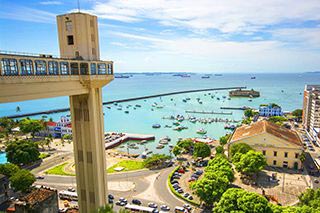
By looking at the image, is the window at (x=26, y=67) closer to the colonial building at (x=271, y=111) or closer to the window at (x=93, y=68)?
the window at (x=93, y=68)

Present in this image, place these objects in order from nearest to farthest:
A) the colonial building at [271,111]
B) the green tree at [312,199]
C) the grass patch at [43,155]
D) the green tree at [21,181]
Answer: the green tree at [312,199] → the green tree at [21,181] → the grass patch at [43,155] → the colonial building at [271,111]

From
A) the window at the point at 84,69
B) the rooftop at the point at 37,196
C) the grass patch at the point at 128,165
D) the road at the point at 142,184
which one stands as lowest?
the grass patch at the point at 128,165

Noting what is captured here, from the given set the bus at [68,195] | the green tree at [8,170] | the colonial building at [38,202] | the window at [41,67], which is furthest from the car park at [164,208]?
the window at [41,67]

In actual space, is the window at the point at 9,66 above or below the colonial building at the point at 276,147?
above

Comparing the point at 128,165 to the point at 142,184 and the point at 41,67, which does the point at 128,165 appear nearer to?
the point at 142,184

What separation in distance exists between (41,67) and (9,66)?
1.47 meters

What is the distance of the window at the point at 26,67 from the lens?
9953 mm

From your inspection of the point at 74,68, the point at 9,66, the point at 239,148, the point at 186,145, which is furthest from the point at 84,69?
the point at 186,145

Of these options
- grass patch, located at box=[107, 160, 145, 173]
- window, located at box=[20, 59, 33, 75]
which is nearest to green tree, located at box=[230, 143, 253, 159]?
grass patch, located at box=[107, 160, 145, 173]

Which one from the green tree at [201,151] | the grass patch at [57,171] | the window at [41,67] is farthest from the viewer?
the green tree at [201,151]

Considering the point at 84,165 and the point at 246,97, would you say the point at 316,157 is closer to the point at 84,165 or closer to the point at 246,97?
the point at 84,165

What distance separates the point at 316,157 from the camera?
1619 inches

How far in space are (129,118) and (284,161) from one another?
216 ft

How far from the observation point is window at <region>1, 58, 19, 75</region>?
926cm
